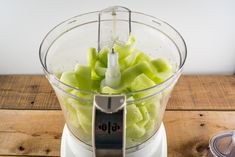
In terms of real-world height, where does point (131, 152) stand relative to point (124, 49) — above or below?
below

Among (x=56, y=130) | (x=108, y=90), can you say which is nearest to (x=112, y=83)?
(x=108, y=90)

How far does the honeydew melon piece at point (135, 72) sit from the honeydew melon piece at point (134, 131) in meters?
0.05

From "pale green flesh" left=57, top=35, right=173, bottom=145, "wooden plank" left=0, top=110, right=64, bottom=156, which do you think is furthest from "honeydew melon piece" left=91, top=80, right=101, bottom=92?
"wooden plank" left=0, top=110, right=64, bottom=156

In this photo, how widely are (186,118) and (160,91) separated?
201mm

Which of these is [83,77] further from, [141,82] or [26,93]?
[26,93]

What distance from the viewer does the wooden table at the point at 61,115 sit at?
1.78ft

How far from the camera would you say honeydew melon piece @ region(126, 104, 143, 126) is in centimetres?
39

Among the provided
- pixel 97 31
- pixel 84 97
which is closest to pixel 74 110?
pixel 84 97

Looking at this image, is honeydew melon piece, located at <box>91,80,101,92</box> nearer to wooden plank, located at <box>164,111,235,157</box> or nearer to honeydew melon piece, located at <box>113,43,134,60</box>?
honeydew melon piece, located at <box>113,43,134,60</box>

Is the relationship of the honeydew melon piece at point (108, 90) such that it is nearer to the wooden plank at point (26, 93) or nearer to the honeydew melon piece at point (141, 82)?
the honeydew melon piece at point (141, 82)

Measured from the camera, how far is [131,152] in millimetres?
429

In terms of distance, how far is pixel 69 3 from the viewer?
24.1 inches

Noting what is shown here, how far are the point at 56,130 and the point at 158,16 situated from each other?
0.27 m

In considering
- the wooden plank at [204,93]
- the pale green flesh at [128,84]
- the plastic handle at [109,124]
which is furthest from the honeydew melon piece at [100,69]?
the wooden plank at [204,93]
